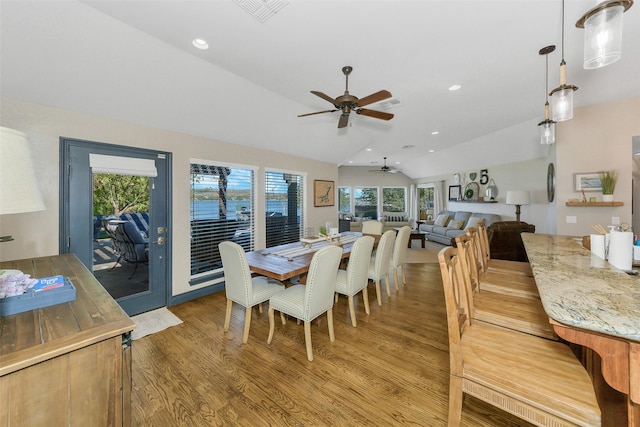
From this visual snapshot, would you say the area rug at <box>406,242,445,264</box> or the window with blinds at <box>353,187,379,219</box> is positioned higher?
the window with blinds at <box>353,187,379,219</box>

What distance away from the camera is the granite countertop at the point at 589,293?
0.82m

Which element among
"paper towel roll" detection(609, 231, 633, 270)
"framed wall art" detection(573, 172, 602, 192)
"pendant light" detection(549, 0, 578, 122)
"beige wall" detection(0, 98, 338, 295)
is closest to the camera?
"paper towel roll" detection(609, 231, 633, 270)

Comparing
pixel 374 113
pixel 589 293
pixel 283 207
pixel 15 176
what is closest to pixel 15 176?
pixel 15 176

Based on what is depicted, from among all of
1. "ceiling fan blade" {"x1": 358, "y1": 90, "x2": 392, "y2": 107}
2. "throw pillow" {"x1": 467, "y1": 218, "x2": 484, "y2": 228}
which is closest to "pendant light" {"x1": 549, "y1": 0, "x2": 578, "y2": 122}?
"ceiling fan blade" {"x1": 358, "y1": 90, "x2": 392, "y2": 107}

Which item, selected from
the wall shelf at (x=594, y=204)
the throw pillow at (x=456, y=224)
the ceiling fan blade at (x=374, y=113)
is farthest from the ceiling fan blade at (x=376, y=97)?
the throw pillow at (x=456, y=224)

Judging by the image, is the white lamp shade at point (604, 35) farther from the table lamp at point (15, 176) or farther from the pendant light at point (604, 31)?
the table lamp at point (15, 176)

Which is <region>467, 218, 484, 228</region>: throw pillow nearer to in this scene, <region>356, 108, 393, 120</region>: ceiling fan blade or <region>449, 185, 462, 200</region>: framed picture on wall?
<region>449, 185, 462, 200</region>: framed picture on wall

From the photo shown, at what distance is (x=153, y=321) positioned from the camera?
281 cm

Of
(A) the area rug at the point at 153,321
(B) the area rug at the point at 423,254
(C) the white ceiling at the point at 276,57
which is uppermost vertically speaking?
(C) the white ceiling at the point at 276,57

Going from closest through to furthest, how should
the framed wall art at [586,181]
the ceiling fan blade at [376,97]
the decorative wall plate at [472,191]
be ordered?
the ceiling fan blade at [376,97] < the framed wall art at [586,181] < the decorative wall plate at [472,191]

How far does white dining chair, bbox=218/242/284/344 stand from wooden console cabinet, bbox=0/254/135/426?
118cm

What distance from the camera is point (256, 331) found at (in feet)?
8.58

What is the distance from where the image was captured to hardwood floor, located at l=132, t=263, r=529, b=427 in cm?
161

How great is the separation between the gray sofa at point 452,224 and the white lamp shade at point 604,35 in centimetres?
566
